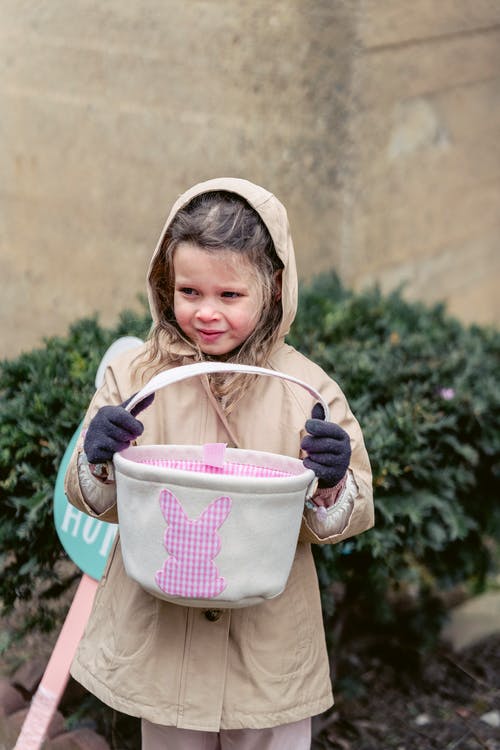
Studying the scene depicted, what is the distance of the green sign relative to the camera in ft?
9.15

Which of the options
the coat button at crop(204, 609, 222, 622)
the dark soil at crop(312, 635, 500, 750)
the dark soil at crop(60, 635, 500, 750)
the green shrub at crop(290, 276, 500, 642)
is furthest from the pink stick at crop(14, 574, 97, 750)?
the dark soil at crop(312, 635, 500, 750)


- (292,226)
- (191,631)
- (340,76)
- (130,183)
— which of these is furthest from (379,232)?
(191,631)

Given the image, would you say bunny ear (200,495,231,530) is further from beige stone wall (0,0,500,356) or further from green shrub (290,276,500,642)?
beige stone wall (0,0,500,356)

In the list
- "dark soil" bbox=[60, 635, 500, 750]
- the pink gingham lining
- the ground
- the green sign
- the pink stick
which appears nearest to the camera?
the pink gingham lining

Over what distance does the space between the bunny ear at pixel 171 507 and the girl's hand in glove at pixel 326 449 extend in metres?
0.27

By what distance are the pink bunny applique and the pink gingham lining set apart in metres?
Answer: 0.14

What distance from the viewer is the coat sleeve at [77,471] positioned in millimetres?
2184

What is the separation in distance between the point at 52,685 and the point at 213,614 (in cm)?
68

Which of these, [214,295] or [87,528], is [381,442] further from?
[214,295]

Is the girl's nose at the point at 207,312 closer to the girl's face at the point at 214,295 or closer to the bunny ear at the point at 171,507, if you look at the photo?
the girl's face at the point at 214,295

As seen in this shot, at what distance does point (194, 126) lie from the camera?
15.7 feet

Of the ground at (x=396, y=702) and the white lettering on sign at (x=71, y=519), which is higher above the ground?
the white lettering on sign at (x=71, y=519)

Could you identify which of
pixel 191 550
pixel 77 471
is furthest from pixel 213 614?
pixel 77 471

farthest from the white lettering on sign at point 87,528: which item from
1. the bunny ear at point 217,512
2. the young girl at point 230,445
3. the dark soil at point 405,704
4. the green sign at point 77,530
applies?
the bunny ear at point 217,512
